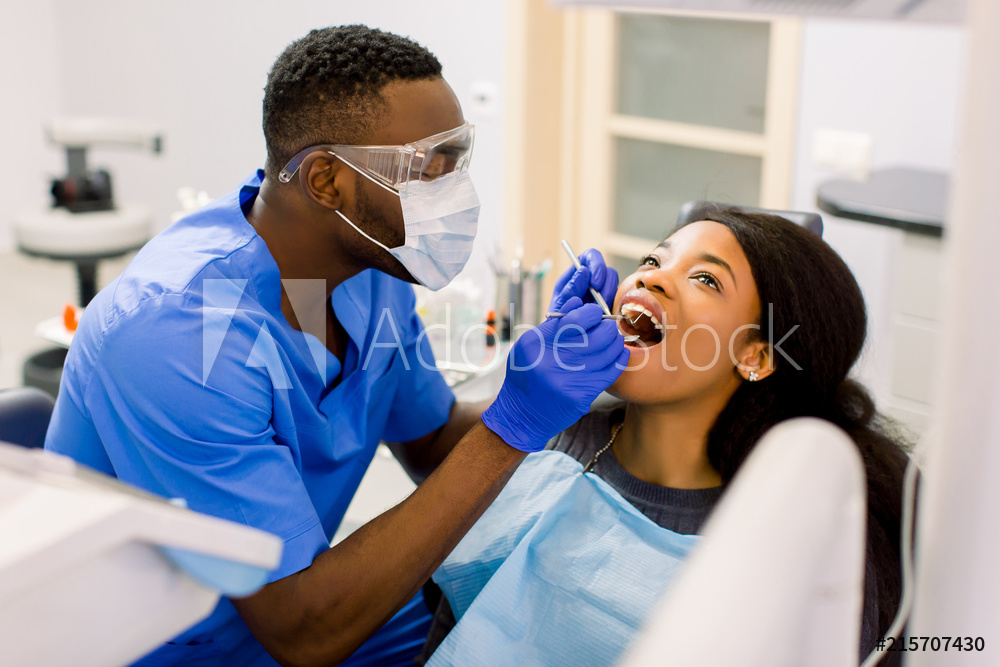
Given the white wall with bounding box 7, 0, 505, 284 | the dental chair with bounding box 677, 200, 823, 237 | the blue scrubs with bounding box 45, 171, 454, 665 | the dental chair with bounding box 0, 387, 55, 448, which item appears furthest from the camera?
the white wall with bounding box 7, 0, 505, 284

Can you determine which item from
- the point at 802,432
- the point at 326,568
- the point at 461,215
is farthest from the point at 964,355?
the point at 461,215

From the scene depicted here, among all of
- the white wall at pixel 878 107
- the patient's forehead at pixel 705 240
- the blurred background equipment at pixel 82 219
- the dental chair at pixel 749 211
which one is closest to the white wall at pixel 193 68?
the blurred background equipment at pixel 82 219

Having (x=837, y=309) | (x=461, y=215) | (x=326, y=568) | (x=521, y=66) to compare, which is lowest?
(x=326, y=568)

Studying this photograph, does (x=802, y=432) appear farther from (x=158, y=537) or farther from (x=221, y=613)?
(x=221, y=613)

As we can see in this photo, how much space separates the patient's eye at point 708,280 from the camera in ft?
4.52

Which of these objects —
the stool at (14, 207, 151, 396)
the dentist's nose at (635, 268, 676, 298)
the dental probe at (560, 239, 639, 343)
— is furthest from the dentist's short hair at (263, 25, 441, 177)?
the stool at (14, 207, 151, 396)

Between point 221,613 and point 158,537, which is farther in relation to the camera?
point 221,613

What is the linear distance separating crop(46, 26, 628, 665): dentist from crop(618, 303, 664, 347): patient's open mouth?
63 millimetres

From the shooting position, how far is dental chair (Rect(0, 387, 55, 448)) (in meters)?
1.43

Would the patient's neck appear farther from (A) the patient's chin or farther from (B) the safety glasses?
(B) the safety glasses

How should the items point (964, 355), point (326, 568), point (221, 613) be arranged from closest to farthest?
point (964, 355), point (326, 568), point (221, 613)

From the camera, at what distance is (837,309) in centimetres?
141

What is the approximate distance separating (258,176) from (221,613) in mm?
635

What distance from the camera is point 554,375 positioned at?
3.95 feet
